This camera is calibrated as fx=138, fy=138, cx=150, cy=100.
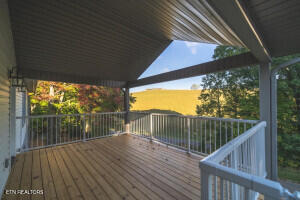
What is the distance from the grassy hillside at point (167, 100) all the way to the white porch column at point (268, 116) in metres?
6.72

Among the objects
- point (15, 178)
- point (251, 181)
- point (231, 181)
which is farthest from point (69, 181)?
point (251, 181)

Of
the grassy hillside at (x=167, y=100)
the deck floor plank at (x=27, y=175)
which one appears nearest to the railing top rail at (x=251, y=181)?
the deck floor plank at (x=27, y=175)

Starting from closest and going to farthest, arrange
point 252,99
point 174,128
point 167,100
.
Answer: point 174,128
point 252,99
point 167,100

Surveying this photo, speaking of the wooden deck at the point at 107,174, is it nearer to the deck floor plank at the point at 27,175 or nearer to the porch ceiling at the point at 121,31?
the deck floor plank at the point at 27,175

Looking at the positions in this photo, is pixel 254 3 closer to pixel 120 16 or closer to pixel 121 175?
pixel 120 16

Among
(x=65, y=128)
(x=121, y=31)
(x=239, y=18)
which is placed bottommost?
(x=65, y=128)

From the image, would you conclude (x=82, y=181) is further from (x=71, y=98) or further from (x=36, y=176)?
(x=71, y=98)

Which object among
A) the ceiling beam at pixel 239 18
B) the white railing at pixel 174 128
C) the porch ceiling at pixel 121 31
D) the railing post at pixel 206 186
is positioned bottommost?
the white railing at pixel 174 128

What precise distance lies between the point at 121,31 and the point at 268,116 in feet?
12.0

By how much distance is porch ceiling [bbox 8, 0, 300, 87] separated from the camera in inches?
69.0

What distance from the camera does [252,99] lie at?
661 centimetres

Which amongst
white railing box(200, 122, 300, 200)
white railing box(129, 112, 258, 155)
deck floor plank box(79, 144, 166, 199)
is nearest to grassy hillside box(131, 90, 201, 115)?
white railing box(129, 112, 258, 155)

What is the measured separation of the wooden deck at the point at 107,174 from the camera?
2.14 metres

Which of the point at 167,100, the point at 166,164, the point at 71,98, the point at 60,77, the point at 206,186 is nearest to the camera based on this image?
the point at 206,186
